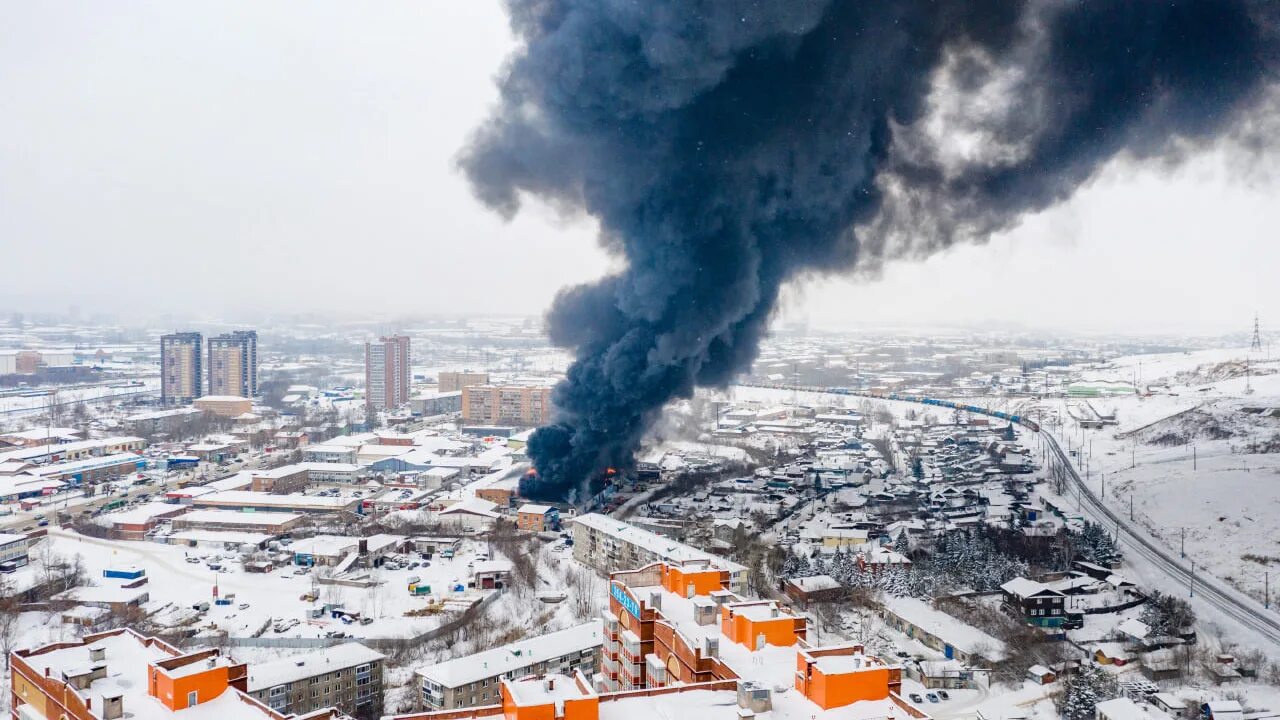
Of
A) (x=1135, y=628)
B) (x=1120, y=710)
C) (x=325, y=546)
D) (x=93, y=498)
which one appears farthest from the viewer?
(x=93, y=498)

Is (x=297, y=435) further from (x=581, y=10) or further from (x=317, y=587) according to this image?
(x=581, y=10)

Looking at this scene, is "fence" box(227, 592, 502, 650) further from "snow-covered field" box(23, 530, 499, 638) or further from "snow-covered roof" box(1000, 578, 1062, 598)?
"snow-covered roof" box(1000, 578, 1062, 598)

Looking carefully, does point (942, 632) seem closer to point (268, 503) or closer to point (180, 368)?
point (268, 503)

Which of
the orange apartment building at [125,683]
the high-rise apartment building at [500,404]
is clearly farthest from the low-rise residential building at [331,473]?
the orange apartment building at [125,683]

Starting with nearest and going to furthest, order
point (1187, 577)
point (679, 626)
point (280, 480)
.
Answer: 1. point (679, 626)
2. point (1187, 577)
3. point (280, 480)

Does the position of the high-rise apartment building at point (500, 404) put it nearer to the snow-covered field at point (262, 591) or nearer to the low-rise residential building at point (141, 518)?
the low-rise residential building at point (141, 518)

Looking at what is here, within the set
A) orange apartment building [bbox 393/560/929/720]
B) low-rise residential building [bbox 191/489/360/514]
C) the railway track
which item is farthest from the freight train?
orange apartment building [bbox 393/560/929/720]

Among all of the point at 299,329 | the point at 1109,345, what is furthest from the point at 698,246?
the point at 299,329

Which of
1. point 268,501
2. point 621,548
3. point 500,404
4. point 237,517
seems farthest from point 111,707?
point 500,404
